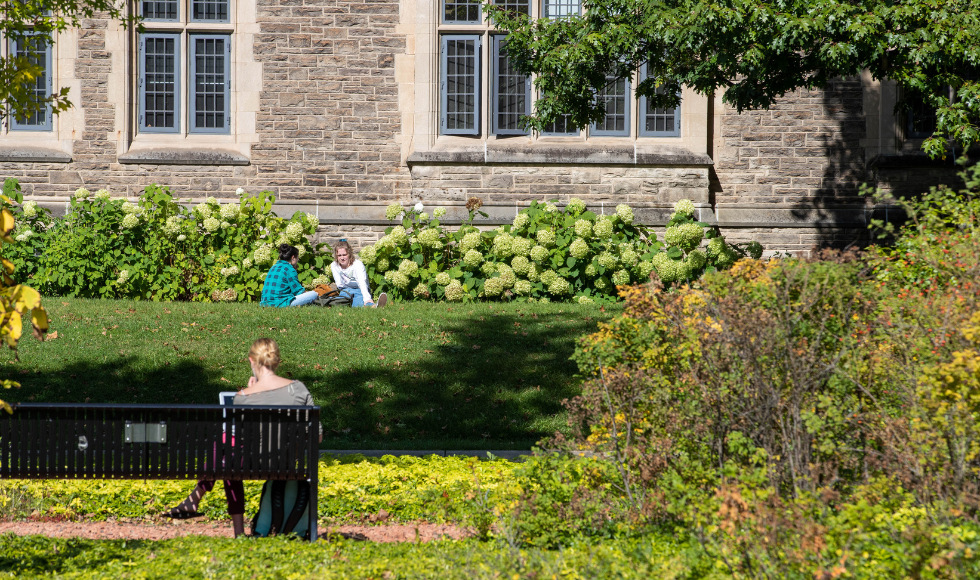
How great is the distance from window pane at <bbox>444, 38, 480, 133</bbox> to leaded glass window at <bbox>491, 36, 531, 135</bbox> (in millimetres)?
313

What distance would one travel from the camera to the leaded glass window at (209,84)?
13367 mm

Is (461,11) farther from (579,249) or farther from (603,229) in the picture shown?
(579,249)

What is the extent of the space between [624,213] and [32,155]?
30.0 feet

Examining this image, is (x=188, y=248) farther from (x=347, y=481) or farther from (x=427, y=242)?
(x=347, y=481)

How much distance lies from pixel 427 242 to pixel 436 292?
74cm

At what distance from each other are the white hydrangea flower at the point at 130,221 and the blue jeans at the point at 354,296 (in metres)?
3.29

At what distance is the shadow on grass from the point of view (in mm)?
7289

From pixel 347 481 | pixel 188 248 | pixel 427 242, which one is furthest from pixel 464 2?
pixel 347 481

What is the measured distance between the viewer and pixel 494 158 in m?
12.9

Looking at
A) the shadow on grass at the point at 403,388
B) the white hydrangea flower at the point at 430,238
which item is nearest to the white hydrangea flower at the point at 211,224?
the white hydrangea flower at the point at 430,238

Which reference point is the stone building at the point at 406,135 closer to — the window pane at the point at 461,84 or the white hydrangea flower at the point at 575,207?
the window pane at the point at 461,84

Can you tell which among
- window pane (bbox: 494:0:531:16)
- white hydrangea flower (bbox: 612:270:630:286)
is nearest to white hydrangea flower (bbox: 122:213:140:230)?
window pane (bbox: 494:0:531:16)

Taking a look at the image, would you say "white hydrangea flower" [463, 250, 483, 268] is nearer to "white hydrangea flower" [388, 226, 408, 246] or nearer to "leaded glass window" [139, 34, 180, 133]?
"white hydrangea flower" [388, 226, 408, 246]

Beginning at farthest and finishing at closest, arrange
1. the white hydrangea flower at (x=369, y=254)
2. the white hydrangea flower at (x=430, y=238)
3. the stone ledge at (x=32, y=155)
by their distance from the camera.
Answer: the stone ledge at (x=32, y=155) < the white hydrangea flower at (x=369, y=254) < the white hydrangea flower at (x=430, y=238)
